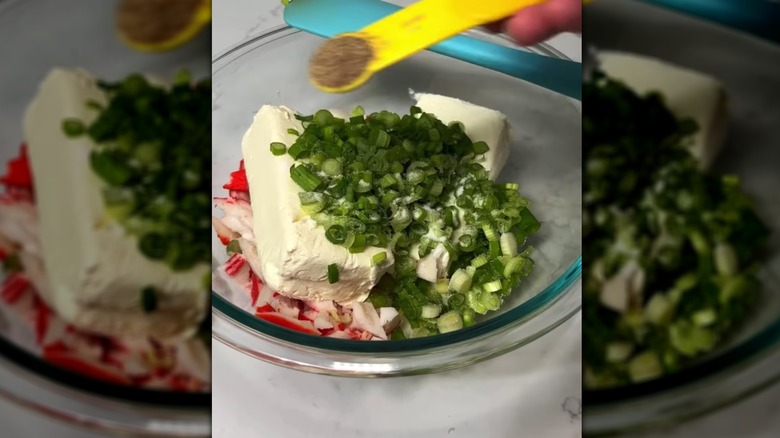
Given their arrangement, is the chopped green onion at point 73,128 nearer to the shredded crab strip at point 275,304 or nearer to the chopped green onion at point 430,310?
the shredded crab strip at point 275,304

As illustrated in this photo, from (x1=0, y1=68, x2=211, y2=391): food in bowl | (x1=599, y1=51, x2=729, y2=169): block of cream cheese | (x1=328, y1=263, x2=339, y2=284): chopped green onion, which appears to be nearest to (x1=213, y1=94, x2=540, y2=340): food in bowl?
(x1=328, y1=263, x2=339, y2=284): chopped green onion

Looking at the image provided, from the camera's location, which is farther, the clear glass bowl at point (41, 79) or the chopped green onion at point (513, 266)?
the chopped green onion at point (513, 266)

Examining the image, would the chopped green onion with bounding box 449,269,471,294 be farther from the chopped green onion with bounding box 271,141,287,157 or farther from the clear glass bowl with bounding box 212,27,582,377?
the chopped green onion with bounding box 271,141,287,157

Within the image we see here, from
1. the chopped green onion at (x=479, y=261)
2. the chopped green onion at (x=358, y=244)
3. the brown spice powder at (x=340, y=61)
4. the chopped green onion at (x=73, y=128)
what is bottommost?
the chopped green onion at (x=479, y=261)

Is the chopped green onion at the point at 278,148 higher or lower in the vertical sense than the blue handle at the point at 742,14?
lower

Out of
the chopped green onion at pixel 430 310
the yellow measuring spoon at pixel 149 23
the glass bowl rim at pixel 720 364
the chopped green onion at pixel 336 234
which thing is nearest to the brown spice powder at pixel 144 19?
the yellow measuring spoon at pixel 149 23

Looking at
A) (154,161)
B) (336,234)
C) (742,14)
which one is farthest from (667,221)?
(154,161)

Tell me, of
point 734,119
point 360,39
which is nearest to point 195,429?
point 360,39
